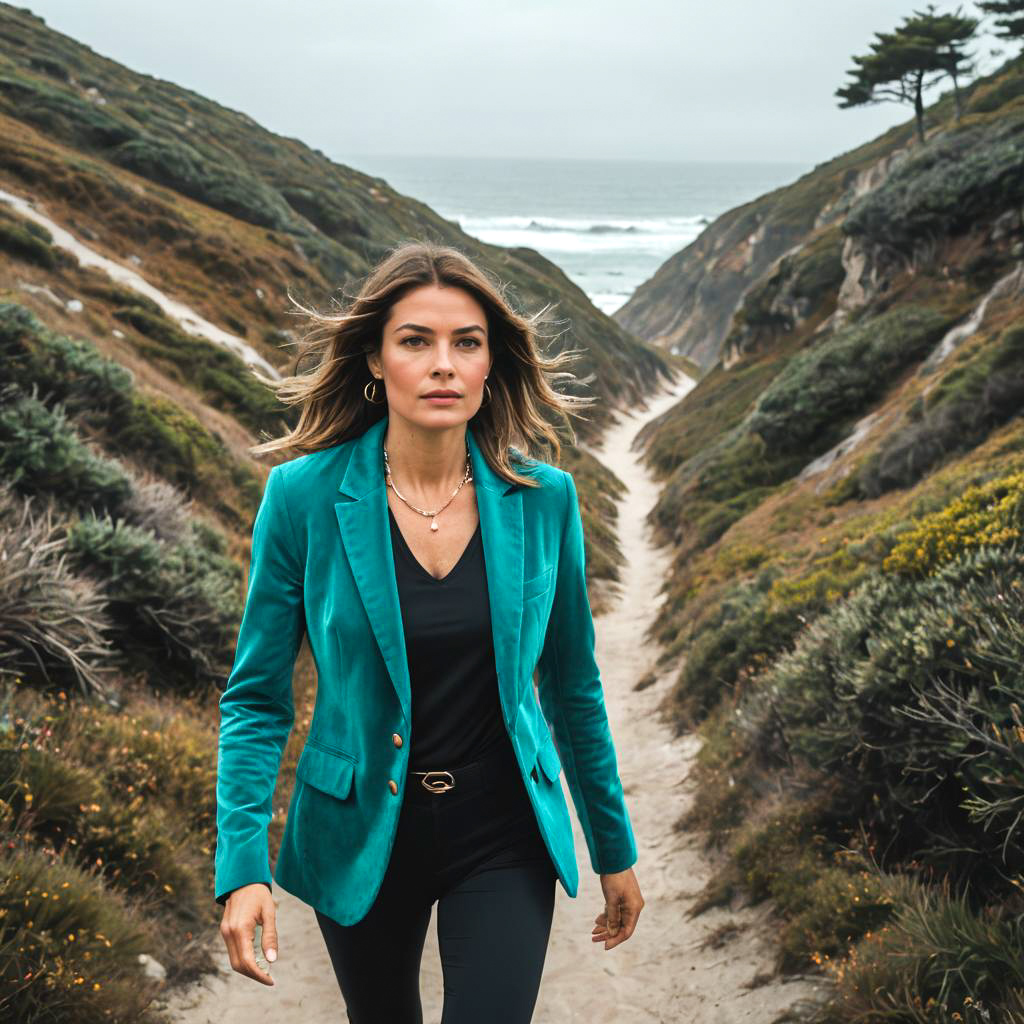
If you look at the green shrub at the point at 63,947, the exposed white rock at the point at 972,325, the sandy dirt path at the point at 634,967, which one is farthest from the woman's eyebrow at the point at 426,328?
the exposed white rock at the point at 972,325

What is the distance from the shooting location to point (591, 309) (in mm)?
62594

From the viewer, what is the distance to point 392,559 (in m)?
2.25

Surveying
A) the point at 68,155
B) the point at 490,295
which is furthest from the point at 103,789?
the point at 68,155

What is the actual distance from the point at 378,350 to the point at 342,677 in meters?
0.96

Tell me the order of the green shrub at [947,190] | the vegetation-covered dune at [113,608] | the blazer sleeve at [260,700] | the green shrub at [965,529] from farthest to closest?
the green shrub at [947,190], the green shrub at [965,529], the vegetation-covered dune at [113,608], the blazer sleeve at [260,700]

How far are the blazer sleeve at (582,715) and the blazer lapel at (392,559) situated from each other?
249 millimetres

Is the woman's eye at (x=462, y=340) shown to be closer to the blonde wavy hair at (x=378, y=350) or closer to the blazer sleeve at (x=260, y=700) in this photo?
the blonde wavy hair at (x=378, y=350)

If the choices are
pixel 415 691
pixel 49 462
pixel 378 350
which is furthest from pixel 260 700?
pixel 49 462

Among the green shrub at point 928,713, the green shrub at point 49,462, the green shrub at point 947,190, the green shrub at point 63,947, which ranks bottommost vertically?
the green shrub at point 63,947

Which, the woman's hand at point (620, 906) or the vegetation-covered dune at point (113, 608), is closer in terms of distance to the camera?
the woman's hand at point (620, 906)

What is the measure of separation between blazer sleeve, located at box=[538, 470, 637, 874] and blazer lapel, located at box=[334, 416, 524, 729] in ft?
0.82

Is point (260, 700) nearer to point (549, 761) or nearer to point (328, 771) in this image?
point (328, 771)

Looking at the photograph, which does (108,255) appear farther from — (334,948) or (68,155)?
(334,948)

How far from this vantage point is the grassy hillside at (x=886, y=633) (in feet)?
13.3
